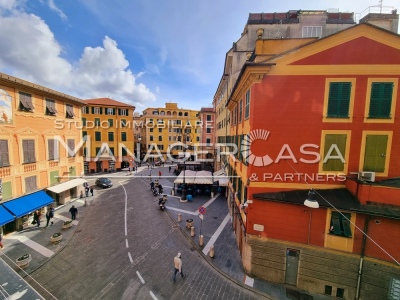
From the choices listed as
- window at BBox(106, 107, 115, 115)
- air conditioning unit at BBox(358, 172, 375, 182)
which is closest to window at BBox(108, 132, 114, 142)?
window at BBox(106, 107, 115, 115)

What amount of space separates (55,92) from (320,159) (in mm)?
23472

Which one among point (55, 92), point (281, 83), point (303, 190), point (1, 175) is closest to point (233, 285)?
point (303, 190)

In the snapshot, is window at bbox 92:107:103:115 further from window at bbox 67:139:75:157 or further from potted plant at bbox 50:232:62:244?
potted plant at bbox 50:232:62:244

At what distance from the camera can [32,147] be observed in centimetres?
1569

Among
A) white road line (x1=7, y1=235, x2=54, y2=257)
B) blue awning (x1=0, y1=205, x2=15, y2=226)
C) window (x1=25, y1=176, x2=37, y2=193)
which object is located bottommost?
white road line (x1=7, y1=235, x2=54, y2=257)

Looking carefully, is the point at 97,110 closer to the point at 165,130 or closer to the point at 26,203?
the point at 165,130

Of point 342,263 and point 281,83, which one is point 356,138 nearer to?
point 281,83

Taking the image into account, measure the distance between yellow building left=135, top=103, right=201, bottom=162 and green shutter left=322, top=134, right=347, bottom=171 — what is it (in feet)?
146

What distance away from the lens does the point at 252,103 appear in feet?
30.6

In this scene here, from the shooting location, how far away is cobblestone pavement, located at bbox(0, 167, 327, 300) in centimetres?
898

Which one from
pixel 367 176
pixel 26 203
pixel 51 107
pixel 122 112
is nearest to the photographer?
pixel 367 176

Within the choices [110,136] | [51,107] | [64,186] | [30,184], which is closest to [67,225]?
[30,184]

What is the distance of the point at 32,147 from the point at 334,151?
2263 cm

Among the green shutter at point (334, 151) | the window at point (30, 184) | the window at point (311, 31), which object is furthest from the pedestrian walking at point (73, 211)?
the window at point (311, 31)
